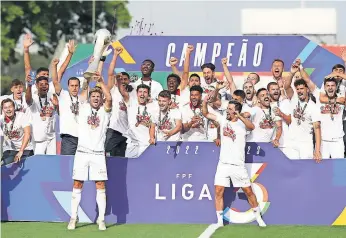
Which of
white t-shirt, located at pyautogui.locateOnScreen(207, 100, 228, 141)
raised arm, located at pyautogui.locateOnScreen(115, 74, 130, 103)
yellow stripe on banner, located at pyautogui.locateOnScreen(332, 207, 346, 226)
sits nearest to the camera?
yellow stripe on banner, located at pyautogui.locateOnScreen(332, 207, 346, 226)

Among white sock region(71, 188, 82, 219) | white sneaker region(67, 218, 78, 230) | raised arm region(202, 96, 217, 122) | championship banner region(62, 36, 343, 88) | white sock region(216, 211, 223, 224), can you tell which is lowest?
white sneaker region(67, 218, 78, 230)

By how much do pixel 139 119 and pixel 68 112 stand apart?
1082mm

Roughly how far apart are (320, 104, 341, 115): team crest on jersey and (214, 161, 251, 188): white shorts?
1.70 metres

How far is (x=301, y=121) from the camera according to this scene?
14.5 m

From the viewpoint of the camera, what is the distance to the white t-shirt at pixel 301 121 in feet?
47.2

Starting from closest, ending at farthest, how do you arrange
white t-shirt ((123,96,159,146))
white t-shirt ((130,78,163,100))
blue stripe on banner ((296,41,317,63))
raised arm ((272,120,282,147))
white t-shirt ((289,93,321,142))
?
raised arm ((272,120,282,147)) → white t-shirt ((289,93,321,142)) → white t-shirt ((123,96,159,146)) → white t-shirt ((130,78,163,100)) → blue stripe on banner ((296,41,317,63))

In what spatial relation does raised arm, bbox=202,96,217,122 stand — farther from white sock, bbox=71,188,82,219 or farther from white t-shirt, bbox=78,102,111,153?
white sock, bbox=71,188,82,219

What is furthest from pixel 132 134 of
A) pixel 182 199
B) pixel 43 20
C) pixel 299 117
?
pixel 43 20

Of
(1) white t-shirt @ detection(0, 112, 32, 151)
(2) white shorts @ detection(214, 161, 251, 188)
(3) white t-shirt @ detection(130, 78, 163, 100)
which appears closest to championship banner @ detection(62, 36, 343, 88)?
(3) white t-shirt @ detection(130, 78, 163, 100)

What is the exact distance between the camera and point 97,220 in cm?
1386

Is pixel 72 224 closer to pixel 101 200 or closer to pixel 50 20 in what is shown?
pixel 101 200

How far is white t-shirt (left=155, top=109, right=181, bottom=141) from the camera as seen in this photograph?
14.3 m

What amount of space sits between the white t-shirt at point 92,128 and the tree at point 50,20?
162 ft

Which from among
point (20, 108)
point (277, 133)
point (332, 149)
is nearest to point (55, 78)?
point (20, 108)
